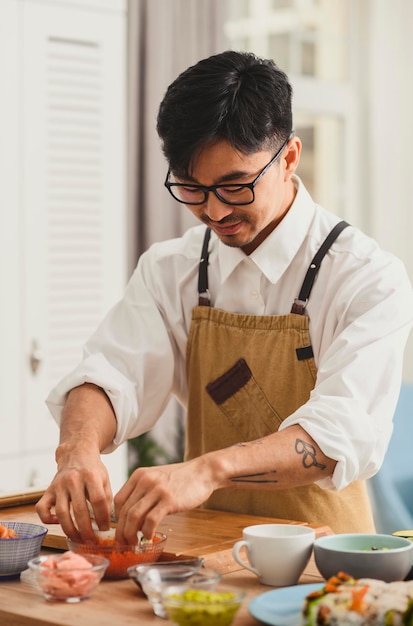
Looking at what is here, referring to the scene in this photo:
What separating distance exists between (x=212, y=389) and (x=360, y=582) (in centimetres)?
97

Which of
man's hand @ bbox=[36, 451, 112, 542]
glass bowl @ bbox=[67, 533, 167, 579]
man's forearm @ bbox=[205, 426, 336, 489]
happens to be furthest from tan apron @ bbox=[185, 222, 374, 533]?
glass bowl @ bbox=[67, 533, 167, 579]

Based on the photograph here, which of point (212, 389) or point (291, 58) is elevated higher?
point (291, 58)

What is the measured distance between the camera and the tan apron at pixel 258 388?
213 centimetres

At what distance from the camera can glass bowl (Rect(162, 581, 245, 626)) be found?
124 centimetres

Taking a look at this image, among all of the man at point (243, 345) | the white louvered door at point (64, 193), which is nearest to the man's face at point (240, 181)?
the man at point (243, 345)

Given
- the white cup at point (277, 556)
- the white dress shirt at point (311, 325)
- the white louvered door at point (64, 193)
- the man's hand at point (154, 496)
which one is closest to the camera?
the white cup at point (277, 556)

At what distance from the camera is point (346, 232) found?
2.19 metres

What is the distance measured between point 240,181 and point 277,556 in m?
0.78

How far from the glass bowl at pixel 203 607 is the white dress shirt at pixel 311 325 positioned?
1.76 ft

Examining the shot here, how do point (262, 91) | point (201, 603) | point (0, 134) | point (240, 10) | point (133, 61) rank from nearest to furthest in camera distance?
point (201, 603) → point (262, 91) → point (0, 134) → point (133, 61) → point (240, 10)

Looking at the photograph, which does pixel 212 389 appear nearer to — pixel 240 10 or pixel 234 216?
pixel 234 216

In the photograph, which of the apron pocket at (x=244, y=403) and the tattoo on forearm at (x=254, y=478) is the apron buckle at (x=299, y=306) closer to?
the apron pocket at (x=244, y=403)

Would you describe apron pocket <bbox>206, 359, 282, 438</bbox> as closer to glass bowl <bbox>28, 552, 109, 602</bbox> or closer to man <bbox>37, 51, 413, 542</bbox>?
man <bbox>37, 51, 413, 542</bbox>

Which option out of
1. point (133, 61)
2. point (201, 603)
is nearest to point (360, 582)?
point (201, 603)
